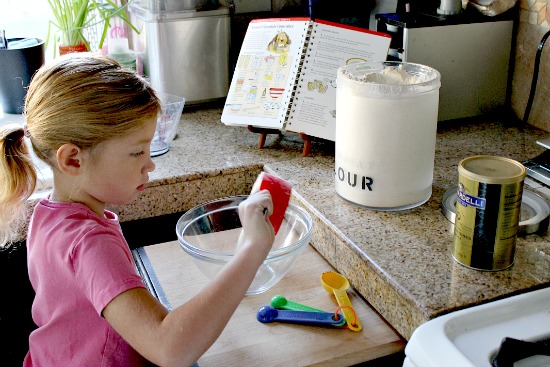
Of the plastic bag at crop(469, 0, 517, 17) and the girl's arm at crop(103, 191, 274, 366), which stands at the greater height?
the plastic bag at crop(469, 0, 517, 17)

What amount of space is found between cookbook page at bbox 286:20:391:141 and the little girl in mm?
→ 473

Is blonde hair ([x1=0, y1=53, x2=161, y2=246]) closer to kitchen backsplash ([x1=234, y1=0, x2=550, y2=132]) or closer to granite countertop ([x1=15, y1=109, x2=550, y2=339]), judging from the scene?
granite countertop ([x1=15, y1=109, x2=550, y2=339])

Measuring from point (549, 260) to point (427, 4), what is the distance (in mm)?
860

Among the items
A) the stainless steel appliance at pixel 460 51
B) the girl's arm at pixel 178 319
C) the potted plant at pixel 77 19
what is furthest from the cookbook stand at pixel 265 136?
the girl's arm at pixel 178 319

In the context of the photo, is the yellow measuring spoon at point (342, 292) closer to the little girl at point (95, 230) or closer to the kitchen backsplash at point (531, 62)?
the little girl at point (95, 230)

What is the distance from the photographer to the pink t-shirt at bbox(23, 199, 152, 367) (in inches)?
35.1

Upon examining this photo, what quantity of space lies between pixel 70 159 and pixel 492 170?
24.4 inches

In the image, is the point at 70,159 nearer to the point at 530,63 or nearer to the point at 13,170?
the point at 13,170

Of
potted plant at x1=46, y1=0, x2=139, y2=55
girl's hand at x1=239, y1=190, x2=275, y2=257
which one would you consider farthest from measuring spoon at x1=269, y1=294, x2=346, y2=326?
potted plant at x1=46, y1=0, x2=139, y2=55

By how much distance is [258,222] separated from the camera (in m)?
0.95

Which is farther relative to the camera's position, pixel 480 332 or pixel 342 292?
pixel 342 292

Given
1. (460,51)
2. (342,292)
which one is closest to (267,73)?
(460,51)

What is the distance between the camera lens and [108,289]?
862 mm

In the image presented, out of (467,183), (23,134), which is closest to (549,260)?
(467,183)
